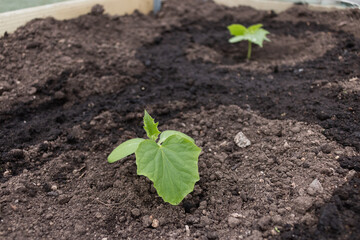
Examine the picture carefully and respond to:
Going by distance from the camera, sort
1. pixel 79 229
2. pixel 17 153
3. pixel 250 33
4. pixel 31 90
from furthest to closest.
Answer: pixel 250 33
pixel 31 90
pixel 17 153
pixel 79 229

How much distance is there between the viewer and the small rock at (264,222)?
1770mm

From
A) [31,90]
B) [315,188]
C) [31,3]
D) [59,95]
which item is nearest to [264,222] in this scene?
[315,188]

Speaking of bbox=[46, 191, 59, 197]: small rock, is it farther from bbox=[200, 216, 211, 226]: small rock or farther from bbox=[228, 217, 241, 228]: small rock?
bbox=[228, 217, 241, 228]: small rock

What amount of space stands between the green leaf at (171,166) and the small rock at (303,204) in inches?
22.8

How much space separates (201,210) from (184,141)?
462mm

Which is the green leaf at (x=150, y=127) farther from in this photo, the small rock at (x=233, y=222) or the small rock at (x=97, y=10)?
the small rock at (x=97, y=10)

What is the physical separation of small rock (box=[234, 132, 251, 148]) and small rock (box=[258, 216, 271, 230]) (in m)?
0.66

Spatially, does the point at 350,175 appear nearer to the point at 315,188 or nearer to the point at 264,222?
the point at 315,188

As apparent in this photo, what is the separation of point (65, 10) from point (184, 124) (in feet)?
6.85

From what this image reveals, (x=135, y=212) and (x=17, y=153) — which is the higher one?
(x=17, y=153)

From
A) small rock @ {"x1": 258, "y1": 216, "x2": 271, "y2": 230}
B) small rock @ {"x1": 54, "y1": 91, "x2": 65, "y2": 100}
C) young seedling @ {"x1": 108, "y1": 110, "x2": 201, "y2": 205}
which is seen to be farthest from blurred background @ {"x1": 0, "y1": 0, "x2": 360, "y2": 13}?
small rock @ {"x1": 258, "y1": 216, "x2": 271, "y2": 230}

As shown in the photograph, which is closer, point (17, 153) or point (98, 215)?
point (98, 215)

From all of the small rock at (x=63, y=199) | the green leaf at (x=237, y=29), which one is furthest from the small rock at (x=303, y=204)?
the green leaf at (x=237, y=29)

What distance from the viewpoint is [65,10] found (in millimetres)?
3641
